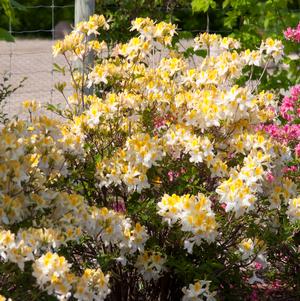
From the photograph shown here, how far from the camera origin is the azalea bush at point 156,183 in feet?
10.3

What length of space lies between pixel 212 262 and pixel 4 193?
93 cm

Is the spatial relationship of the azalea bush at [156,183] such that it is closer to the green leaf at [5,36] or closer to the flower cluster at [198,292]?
the flower cluster at [198,292]

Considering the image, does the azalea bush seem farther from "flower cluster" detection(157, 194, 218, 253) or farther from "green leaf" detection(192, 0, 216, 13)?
"green leaf" detection(192, 0, 216, 13)

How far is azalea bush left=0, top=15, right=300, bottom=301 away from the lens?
3.15 metres

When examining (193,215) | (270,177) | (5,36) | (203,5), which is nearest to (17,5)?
(5,36)

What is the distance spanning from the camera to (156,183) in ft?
12.2

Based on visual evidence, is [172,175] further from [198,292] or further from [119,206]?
[198,292]

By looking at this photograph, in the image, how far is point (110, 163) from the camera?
3.55 metres

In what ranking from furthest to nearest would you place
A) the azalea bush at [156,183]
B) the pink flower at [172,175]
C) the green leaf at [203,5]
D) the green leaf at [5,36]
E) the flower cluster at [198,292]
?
the green leaf at [203,5] < the pink flower at [172,175] < the flower cluster at [198,292] < the azalea bush at [156,183] < the green leaf at [5,36]

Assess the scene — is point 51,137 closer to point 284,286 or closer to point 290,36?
point 284,286

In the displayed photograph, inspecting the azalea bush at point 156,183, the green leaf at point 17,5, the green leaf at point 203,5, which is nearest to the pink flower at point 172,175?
the azalea bush at point 156,183

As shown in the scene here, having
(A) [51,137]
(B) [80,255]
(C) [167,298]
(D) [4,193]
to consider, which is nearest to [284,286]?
(C) [167,298]

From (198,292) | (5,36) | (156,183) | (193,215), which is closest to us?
(5,36)

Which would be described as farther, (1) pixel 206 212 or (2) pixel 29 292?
(1) pixel 206 212
